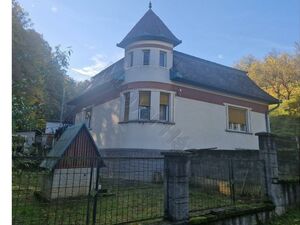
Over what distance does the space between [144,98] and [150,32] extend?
3.70m

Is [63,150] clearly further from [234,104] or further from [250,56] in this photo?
[250,56]

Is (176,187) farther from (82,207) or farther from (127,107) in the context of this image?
(127,107)

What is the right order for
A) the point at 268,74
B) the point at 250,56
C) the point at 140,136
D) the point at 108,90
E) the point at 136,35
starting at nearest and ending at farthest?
the point at 140,136 < the point at 136,35 < the point at 108,90 < the point at 268,74 < the point at 250,56

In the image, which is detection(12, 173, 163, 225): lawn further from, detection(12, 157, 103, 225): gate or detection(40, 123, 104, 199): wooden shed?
detection(40, 123, 104, 199): wooden shed

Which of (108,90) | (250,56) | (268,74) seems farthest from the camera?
(250,56)

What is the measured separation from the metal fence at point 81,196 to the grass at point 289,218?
10.4ft

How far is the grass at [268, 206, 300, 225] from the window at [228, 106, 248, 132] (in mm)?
9390

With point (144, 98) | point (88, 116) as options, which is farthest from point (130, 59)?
point (88, 116)

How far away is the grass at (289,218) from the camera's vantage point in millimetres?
6949

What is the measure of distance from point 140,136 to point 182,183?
8.09 meters

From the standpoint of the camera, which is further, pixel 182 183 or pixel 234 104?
pixel 234 104

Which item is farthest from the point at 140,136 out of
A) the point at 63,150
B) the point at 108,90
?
the point at 63,150

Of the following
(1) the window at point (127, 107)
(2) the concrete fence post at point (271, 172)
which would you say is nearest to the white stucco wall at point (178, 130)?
(1) the window at point (127, 107)

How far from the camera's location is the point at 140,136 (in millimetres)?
13383
